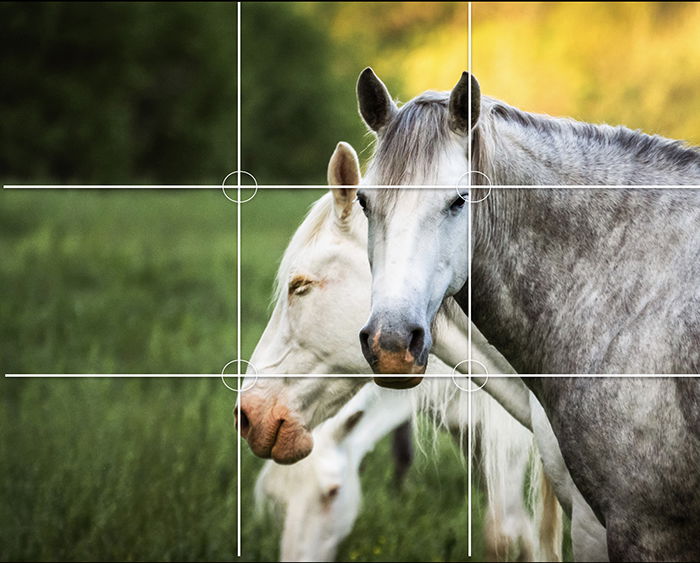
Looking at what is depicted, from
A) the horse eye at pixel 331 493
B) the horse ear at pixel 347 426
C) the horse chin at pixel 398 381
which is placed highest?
the horse chin at pixel 398 381

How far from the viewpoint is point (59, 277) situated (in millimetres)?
8062

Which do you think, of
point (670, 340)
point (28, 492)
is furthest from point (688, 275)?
point (28, 492)

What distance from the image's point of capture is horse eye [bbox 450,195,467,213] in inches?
87.4

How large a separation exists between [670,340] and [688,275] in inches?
6.8

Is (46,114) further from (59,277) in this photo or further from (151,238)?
(59,277)

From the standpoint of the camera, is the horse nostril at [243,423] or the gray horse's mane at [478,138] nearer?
the gray horse's mane at [478,138]

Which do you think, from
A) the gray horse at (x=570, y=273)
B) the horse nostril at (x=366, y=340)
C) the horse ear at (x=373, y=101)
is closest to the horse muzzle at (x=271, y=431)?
the gray horse at (x=570, y=273)

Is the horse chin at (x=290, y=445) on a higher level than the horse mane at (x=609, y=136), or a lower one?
lower

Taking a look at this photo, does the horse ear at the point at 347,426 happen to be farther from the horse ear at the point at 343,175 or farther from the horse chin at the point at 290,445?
the horse ear at the point at 343,175

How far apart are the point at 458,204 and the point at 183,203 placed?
366 inches

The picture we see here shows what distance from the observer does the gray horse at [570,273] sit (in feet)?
7.22

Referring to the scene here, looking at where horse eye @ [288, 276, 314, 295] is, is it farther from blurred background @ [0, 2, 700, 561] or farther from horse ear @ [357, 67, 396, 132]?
horse ear @ [357, 67, 396, 132]

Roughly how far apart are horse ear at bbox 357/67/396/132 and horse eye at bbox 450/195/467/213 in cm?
30

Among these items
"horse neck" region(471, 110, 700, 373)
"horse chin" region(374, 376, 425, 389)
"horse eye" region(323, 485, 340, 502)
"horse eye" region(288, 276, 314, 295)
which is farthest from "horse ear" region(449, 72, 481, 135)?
"horse eye" region(323, 485, 340, 502)
